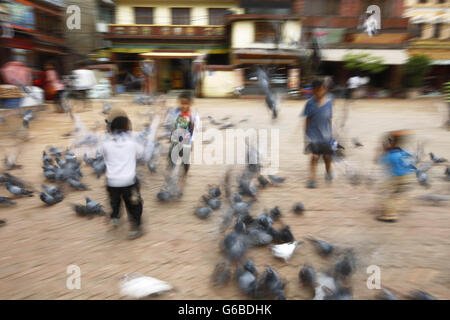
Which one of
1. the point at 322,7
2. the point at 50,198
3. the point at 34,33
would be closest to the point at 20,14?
the point at 34,33

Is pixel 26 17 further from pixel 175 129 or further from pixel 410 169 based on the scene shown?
pixel 410 169

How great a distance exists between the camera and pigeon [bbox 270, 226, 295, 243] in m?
3.01

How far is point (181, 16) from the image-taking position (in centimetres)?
2319

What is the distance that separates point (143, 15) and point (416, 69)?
736 inches

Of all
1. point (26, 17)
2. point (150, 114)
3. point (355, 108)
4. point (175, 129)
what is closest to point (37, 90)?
point (150, 114)

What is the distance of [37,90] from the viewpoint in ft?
37.5

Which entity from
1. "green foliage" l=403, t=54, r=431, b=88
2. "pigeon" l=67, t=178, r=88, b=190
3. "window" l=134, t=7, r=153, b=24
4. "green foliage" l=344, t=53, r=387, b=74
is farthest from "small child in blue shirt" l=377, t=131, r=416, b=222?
"window" l=134, t=7, r=153, b=24

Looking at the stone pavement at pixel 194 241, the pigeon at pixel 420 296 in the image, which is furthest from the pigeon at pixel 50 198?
the pigeon at pixel 420 296

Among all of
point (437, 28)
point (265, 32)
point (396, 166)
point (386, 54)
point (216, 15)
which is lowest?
point (396, 166)

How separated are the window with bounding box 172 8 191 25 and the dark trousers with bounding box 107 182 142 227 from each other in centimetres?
2262

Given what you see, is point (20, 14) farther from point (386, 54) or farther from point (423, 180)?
point (386, 54)

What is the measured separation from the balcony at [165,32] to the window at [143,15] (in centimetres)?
193

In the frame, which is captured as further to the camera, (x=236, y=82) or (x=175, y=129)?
(x=236, y=82)
